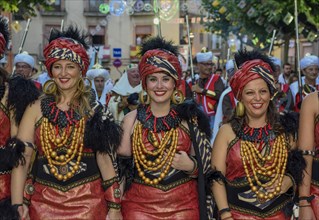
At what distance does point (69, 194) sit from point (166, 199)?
0.74 metres

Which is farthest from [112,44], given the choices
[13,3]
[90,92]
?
[90,92]

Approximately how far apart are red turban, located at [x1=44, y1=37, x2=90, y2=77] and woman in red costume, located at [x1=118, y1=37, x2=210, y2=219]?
0.48 meters

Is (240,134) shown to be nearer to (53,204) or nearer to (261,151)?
(261,151)

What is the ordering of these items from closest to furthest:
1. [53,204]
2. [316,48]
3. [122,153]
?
[53,204] → [122,153] → [316,48]

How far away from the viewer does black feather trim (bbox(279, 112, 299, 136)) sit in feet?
15.8

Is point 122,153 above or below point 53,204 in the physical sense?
above

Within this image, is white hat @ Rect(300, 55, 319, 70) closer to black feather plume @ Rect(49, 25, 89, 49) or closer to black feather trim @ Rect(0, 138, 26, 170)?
black feather plume @ Rect(49, 25, 89, 49)

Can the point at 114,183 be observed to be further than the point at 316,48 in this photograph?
No

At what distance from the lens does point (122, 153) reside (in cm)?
493

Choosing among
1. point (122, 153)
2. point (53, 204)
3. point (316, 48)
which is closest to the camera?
point (53, 204)

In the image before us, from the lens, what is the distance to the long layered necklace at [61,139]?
15.3 ft

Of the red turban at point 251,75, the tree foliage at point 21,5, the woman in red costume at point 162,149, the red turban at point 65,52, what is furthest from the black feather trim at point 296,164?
the tree foliage at point 21,5

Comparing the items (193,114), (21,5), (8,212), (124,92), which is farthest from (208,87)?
(21,5)

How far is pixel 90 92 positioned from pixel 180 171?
3.06 feet
